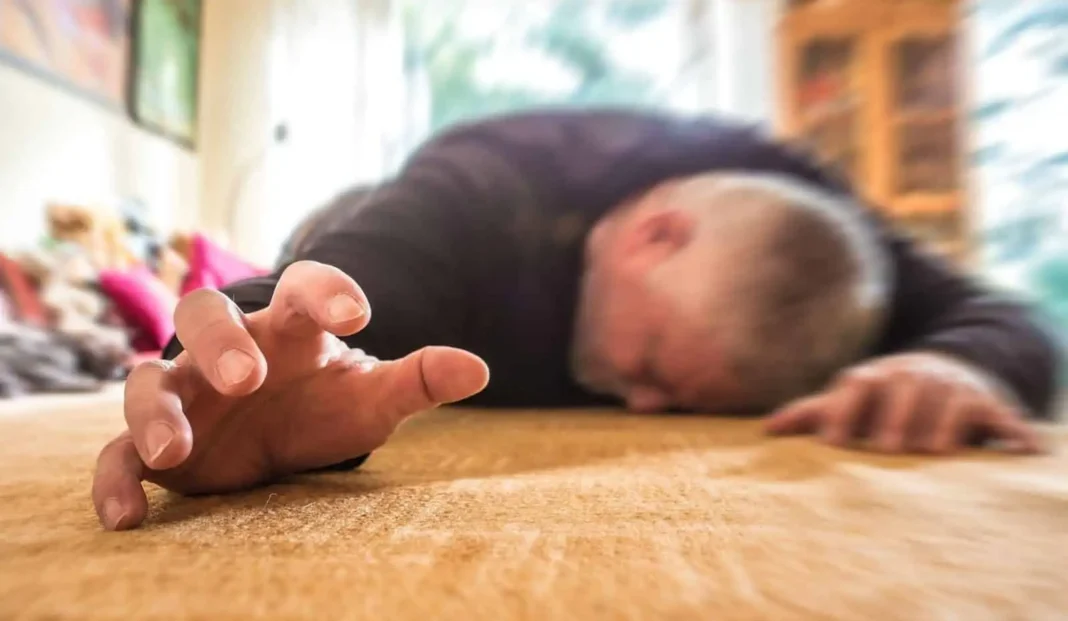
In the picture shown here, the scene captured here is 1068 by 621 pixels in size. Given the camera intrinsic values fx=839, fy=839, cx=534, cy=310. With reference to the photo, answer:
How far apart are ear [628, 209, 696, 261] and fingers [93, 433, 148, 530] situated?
0.55 m

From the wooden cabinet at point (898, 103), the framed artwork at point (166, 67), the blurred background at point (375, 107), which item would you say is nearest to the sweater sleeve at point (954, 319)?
the blurred background at point (375, 107)

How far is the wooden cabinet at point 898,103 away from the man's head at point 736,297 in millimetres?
1805

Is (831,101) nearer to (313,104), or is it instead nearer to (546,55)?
(546,55)

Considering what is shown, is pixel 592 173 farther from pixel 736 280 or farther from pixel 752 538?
pixel 752 538

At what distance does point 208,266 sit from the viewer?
1.81 meters

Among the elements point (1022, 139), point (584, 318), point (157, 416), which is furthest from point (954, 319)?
point (1022, 139)

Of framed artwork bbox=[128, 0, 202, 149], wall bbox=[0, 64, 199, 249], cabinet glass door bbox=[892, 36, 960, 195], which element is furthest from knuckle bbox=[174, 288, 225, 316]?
cabinet glass door bbox=[892, 36, 960, 195]

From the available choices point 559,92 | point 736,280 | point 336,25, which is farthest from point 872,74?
point 736,280

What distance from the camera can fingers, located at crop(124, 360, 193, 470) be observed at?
0.32 meters

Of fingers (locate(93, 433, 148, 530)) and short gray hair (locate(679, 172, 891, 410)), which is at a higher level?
short gray hair (locate(679, 172, 891, 410))

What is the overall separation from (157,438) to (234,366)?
38mm

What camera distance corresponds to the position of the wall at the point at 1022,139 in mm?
2412

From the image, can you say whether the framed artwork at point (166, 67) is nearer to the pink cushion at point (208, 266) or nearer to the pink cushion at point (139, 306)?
the pink cushion at point (208, 266)

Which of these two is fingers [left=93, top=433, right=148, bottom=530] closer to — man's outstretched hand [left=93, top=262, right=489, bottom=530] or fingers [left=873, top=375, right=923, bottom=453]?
man's outstretched hand [left=93, top=262, right=489, bottom=530]
